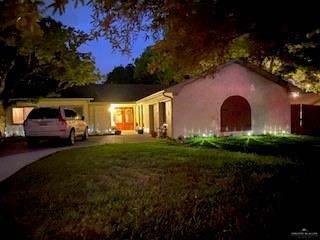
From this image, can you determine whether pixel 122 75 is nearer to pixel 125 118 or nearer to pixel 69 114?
pixel 125 118

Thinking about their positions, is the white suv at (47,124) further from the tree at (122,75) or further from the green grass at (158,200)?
the tree at (122,75)

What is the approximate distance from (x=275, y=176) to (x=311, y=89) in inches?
954

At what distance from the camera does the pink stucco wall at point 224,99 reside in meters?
22.1

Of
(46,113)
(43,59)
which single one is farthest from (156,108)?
(46,113)

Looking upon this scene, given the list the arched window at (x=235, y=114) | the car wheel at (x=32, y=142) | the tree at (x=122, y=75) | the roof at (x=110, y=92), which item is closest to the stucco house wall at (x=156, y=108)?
the roof at (x=110, y=92)

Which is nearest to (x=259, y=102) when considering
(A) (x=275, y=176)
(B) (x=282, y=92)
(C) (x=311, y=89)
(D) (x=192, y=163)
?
(B) (x=282, y=92)

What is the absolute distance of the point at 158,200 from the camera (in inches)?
320

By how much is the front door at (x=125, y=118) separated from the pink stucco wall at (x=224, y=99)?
13.4 meters

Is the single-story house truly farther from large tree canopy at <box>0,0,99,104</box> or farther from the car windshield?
the car windshield

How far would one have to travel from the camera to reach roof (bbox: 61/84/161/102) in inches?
1237

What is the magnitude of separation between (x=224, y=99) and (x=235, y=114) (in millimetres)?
1198

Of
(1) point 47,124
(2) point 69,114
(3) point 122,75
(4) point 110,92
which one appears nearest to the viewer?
(1) point 47,124

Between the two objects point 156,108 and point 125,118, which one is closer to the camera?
point 156,108

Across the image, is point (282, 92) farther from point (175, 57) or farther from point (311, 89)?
point (175, 57)
